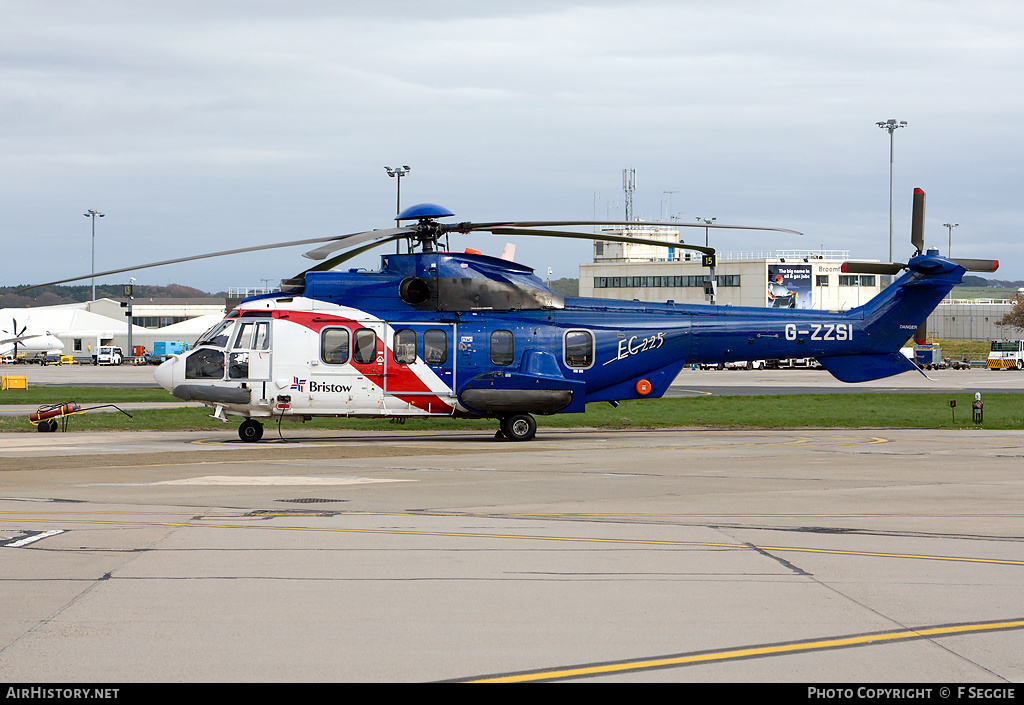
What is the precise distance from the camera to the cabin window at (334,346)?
23484 mm

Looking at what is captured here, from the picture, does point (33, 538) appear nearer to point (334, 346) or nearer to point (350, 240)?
point (350, 240)

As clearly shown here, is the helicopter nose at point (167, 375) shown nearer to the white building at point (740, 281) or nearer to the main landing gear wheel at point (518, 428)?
the main landing gear wheel at point (518, 428)

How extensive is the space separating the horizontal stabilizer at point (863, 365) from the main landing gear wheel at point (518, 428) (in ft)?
26.5

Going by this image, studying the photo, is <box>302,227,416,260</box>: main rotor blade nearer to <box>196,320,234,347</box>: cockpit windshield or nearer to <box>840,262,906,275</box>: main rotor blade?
<box>196,320,234,347</box>: cockpit windshield

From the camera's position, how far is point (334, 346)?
23.5 metres

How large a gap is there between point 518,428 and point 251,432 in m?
6.58

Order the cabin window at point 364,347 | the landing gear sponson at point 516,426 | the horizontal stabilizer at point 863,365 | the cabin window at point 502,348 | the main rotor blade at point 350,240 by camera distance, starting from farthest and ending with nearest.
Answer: the horizontal stabilizer at point 863,365 → the landing gear sponson at point 516,426 → the cabin window at point 502,348 → the cabin window at point 364,347 → the main rotor blade at point 350,240

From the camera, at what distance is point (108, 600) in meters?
7.88

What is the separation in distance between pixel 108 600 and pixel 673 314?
1939 centimetres

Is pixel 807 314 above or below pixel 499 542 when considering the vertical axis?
above

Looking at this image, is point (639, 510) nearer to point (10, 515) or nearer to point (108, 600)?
point (108, 600)

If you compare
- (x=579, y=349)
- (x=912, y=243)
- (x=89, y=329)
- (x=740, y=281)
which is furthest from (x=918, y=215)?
(x=89, y=329)

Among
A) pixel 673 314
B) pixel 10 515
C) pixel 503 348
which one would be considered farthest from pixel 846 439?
pixel 10 515

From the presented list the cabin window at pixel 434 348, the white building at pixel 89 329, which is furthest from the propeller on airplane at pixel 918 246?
the white building at pixel 89 329
